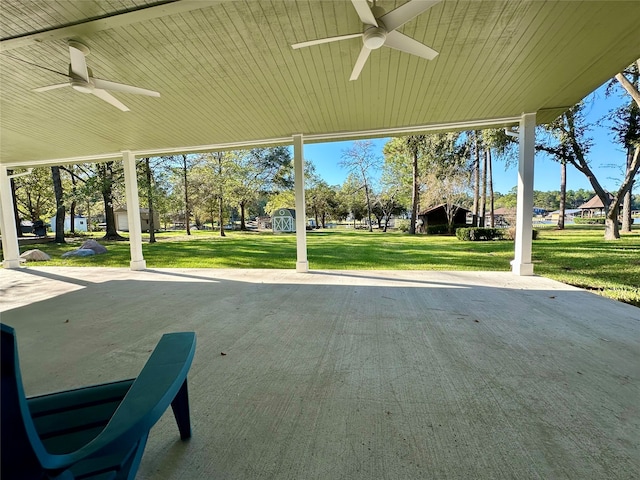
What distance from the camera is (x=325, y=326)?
2918mm

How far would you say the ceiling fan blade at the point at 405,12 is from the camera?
2182mm

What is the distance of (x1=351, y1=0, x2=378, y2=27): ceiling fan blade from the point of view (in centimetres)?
218

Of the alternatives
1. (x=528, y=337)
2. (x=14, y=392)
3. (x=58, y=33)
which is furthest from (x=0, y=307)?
(x=528, y=337)

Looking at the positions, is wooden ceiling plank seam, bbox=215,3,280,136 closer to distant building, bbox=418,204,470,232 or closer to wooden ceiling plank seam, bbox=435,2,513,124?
wooden ceiling plank seam, bbox=435,2,513,124

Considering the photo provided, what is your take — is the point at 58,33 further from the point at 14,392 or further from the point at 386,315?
the point at 386,315

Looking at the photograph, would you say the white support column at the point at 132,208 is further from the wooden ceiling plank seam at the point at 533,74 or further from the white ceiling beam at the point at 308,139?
the wooden ceiling plank seam at the point at 533,74

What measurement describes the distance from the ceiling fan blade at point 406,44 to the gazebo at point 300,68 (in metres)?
0.10

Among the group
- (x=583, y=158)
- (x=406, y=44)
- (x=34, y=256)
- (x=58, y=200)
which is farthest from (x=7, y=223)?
(x=583, y=158)

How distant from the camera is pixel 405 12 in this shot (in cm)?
230

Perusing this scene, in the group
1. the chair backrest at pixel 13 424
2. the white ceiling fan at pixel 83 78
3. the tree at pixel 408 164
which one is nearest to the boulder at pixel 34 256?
the white ceiling fan at pixel 83 78

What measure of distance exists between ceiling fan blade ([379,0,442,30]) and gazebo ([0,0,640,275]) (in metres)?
0.03

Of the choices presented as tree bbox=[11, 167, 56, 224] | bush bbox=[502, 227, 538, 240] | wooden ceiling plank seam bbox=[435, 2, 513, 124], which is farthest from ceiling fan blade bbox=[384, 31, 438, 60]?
tree bbox=[11, 167, 56, 224]

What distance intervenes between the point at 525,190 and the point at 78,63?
257 inches

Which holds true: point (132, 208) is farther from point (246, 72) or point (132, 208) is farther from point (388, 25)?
point (388, 25)
